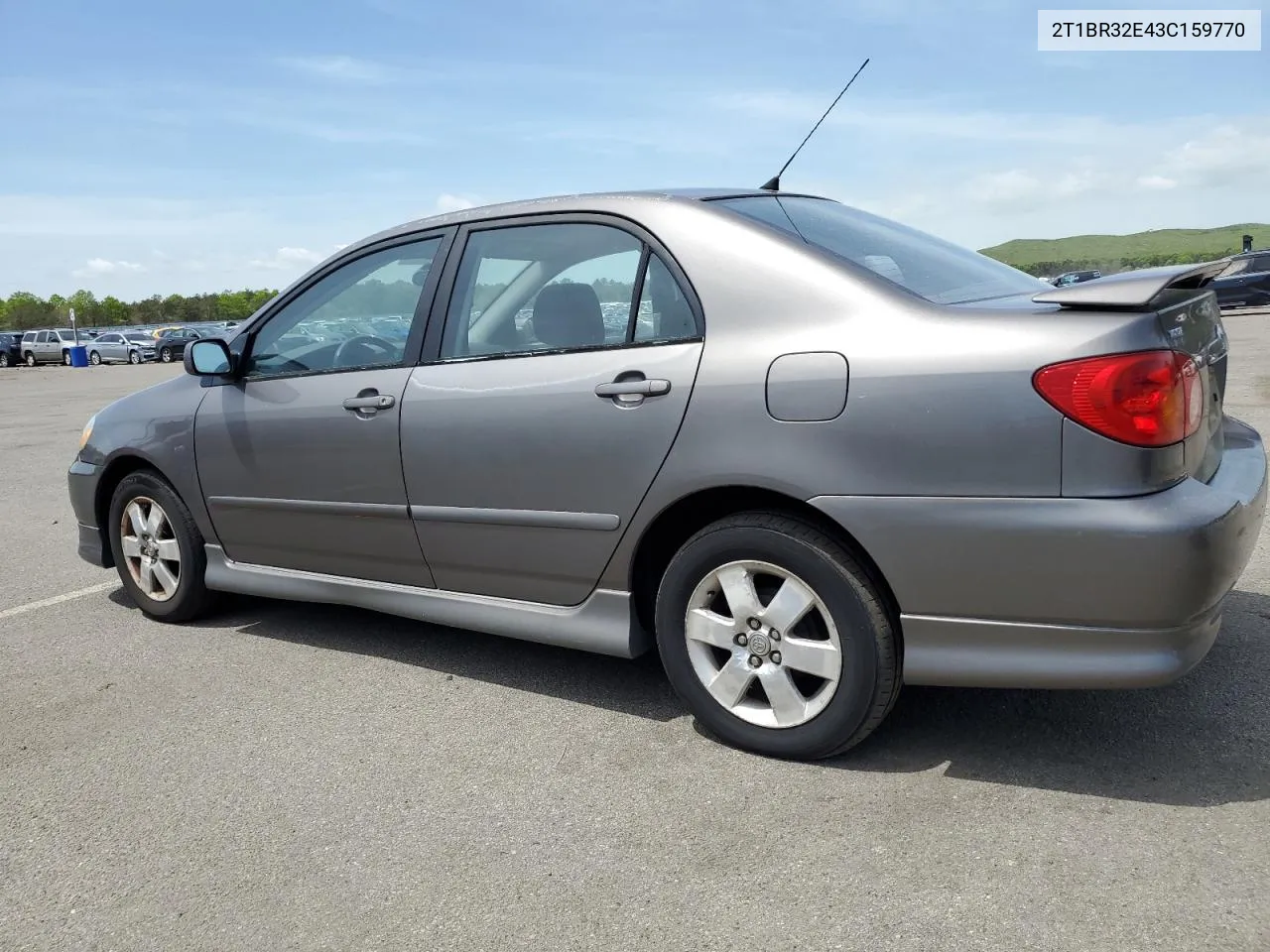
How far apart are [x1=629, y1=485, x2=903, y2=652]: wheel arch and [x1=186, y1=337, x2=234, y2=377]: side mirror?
2.02 meters

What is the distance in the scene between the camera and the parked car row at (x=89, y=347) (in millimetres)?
43156

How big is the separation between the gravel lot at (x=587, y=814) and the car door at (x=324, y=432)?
1.60ft

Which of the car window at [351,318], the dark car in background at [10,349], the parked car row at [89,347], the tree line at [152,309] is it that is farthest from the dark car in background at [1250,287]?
the tree line at [152,309]

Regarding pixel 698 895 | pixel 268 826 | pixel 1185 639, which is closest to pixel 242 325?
pixel 268 826

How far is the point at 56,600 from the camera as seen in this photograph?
5.28 metres

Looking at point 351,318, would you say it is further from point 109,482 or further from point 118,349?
point 118,349

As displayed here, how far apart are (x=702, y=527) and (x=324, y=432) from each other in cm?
154

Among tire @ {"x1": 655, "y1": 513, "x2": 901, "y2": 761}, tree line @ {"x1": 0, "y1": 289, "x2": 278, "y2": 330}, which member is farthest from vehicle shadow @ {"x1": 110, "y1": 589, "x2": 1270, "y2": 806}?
tree line @ {"x1": 0, "y1": 289, "x2": 278, "y2": 330}

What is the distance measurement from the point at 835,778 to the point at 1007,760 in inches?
18.8

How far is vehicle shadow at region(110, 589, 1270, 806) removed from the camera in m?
2.84

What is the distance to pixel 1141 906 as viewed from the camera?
7.40ft

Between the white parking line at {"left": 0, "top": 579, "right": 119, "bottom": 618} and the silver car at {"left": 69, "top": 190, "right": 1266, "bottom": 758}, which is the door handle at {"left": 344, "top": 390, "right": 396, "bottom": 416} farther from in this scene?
the white parking line at {"left": 0, "top": 579, "right": 119, "bottom": 618}

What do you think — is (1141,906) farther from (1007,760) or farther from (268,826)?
(268,826)

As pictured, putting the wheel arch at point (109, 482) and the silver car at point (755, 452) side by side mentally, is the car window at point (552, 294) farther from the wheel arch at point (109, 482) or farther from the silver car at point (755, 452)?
the wheel arch at point (109, 482)
